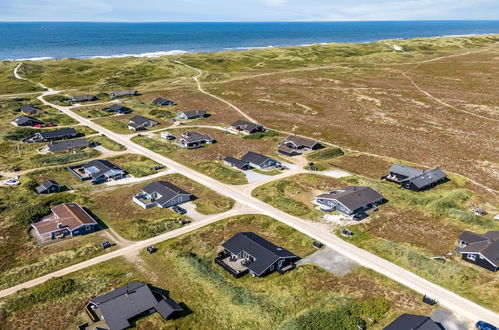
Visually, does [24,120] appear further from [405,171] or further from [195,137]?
[405,171]

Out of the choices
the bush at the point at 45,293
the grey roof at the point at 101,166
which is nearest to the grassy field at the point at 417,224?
the grey roof at the point at 101,166

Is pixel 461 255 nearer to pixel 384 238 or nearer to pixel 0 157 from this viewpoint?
pixel 384 238

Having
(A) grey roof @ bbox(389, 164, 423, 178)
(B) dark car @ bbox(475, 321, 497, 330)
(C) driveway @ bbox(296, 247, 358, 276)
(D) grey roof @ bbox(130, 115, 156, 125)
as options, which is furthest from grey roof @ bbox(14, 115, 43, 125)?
(B) dark car @ bbox(475, 321, 497, 330)

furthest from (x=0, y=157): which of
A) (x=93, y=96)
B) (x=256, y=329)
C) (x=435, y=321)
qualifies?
(x=435, y=321)

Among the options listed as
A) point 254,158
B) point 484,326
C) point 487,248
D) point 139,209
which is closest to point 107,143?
point 139,209

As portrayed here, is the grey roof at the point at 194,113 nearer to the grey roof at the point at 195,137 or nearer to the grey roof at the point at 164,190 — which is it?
the grey roof at the point at 195,137
